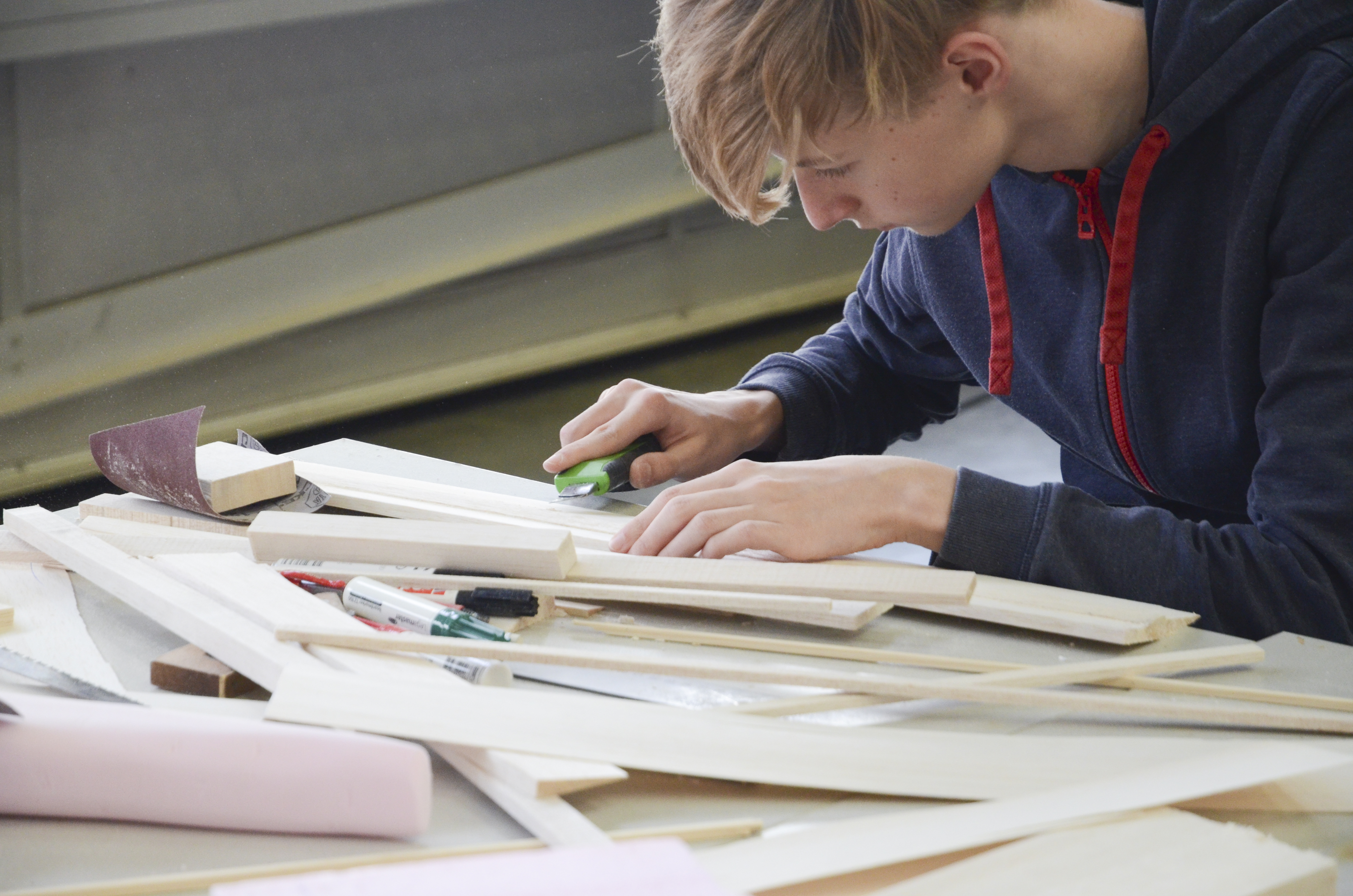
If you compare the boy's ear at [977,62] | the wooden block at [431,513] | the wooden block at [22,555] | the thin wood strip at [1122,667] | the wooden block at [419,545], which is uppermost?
the boy's ear at [977,62]

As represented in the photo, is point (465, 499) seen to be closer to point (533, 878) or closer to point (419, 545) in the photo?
point (419, 545)

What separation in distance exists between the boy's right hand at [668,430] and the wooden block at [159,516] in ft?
1.16

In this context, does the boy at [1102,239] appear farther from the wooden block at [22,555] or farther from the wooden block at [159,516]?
the wooden block at [22,555]

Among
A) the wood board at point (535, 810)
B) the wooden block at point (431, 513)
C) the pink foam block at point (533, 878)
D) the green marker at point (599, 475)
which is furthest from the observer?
the green marker at point (599, 475)

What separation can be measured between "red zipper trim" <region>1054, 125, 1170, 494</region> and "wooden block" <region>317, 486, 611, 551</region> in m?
0.62

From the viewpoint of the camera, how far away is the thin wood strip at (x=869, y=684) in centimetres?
85

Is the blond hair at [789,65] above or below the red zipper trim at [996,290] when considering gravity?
above

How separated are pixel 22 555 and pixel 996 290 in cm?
114

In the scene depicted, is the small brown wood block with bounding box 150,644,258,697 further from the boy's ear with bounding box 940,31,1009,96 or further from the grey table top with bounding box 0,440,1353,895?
the boy's ear with bounding box 940,31,1009,96

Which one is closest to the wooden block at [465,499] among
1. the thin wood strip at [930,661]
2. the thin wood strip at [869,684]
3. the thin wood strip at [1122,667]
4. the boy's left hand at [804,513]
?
the boy's left hand at [804,513]

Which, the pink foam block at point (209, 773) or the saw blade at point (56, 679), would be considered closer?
the pink foam block at point (209, 773)

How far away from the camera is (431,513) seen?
1315 millimetres

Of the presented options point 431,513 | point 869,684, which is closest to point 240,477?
point 431,513

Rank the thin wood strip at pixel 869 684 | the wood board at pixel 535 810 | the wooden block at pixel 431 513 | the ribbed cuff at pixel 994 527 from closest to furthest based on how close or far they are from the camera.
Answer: the wood board at pixel 535 810 → the thin wood strip at pixel 869 684 → the ribbed cuff at pixel 994 527 → the wooden block at pixel 431 513
